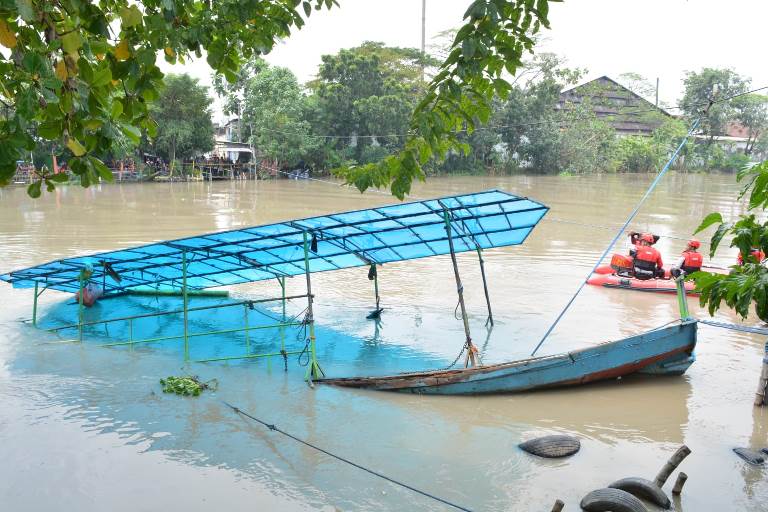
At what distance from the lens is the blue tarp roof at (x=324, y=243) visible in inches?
320

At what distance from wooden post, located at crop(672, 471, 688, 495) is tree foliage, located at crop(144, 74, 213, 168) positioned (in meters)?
36.2

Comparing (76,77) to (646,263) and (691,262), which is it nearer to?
(691,262)

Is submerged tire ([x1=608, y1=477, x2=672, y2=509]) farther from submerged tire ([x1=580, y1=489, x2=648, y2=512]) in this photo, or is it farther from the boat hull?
the boat hull

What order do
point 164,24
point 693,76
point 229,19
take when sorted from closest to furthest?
point 164,24 → point 229,19 → point 693,76

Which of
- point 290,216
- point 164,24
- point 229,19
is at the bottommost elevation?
point 290,216

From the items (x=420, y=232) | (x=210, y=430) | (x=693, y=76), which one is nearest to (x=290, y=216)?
(x=420, y=232)

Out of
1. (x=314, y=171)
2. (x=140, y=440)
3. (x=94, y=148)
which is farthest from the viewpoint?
(x=314, y=171)

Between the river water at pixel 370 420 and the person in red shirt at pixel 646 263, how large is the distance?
1.82ft

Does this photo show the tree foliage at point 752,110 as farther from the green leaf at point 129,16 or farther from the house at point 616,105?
the green leaf at point 129,16

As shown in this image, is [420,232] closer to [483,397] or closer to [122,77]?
[483,397]

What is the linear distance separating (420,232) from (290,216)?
1685cm

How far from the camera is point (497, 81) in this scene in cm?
412

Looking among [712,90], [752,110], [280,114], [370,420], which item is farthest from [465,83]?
[752,110]

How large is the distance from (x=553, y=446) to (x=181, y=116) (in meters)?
36.8
